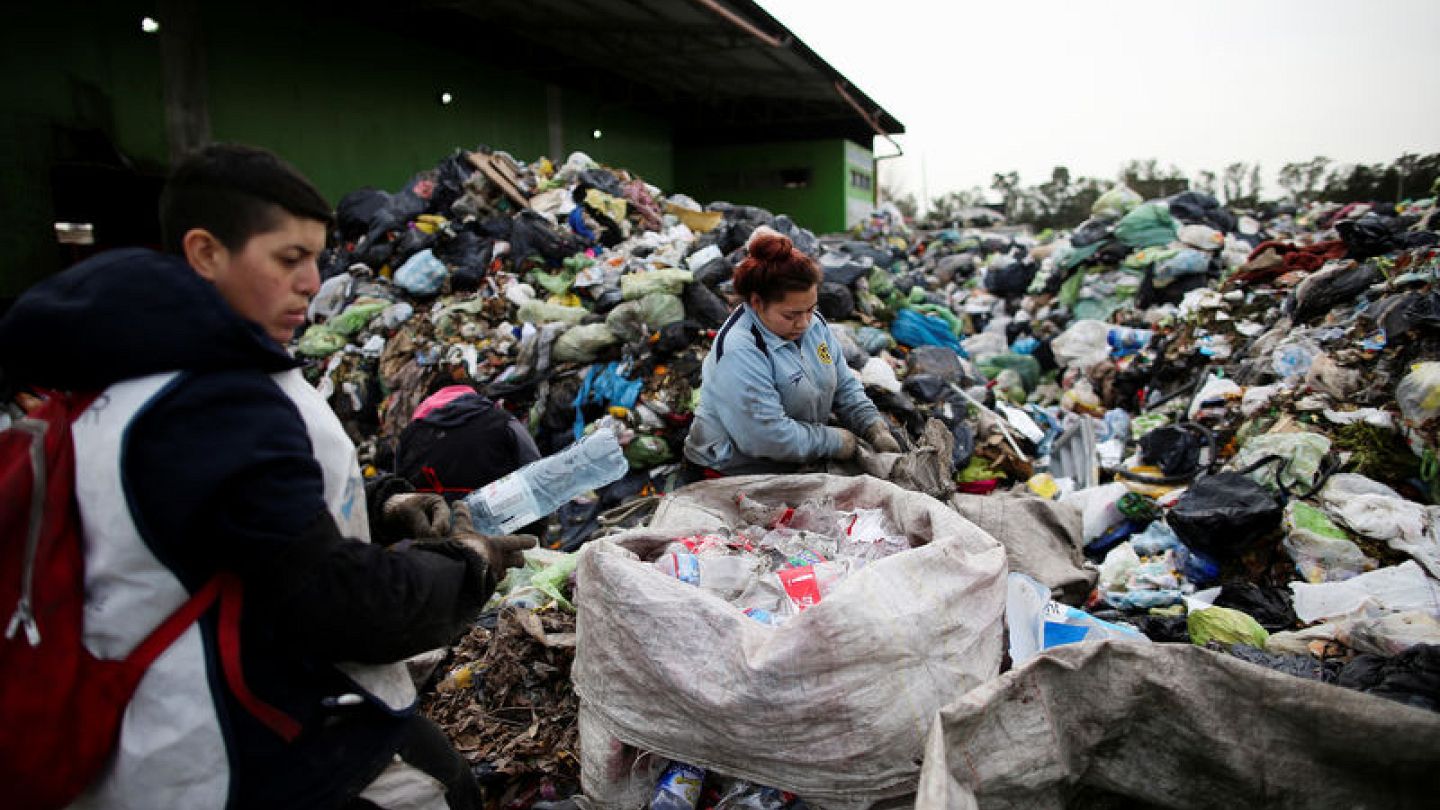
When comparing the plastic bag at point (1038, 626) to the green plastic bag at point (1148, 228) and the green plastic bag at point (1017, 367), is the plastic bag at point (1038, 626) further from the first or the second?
the green plastic bag at point (1148, 228)

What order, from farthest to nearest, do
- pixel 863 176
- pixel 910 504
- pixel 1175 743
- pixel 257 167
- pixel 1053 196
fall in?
pixel 1053 196 < pixel 863 176 < pixel 910 504 < pixel 1175 743 < pixel 257 167

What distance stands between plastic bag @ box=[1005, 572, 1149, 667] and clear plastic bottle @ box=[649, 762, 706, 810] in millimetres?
847

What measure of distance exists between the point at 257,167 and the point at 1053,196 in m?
32.4

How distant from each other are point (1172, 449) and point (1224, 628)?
2.16m

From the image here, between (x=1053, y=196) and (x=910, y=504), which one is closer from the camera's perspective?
(x=910, y=504)

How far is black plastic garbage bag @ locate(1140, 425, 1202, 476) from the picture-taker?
4.19 metres

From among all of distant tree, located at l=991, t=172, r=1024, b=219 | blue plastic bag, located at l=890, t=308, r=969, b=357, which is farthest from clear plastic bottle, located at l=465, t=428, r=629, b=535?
distant tree, located at l=991, t=172, r=1024, b=219

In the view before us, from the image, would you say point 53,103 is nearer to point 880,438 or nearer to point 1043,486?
point 880,438

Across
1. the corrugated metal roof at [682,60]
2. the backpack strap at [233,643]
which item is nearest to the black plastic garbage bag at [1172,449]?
the backpack strap at [233,643]

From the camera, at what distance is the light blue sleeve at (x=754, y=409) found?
8.41 ft

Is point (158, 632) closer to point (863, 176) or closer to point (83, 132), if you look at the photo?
point (83, 132)

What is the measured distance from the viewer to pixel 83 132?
23.7 feet

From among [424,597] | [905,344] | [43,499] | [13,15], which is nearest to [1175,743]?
[424,597]

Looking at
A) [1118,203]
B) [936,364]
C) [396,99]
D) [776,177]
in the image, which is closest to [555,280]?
[936,364]
